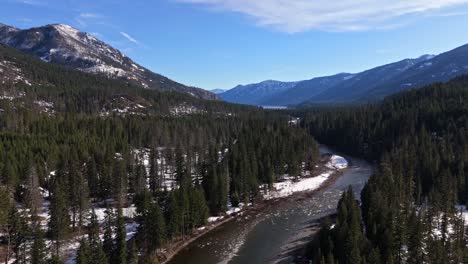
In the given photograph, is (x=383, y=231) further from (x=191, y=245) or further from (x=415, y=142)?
(x=415, y=142)

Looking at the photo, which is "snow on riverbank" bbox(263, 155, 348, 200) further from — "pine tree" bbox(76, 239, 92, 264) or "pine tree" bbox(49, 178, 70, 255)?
"pine tree" bbox(76, 239, 92, 264)

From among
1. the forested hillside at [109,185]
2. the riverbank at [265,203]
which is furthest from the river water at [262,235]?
the forested hillside at [109,185]

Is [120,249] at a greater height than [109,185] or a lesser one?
lesser

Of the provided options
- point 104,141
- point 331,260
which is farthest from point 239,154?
point 331,260

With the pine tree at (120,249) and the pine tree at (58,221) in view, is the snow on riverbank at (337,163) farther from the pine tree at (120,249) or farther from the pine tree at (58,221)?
the pine tree at (120,249)

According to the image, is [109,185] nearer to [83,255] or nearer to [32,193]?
[32,193]

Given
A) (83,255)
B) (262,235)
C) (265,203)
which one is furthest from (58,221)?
(265,203)
